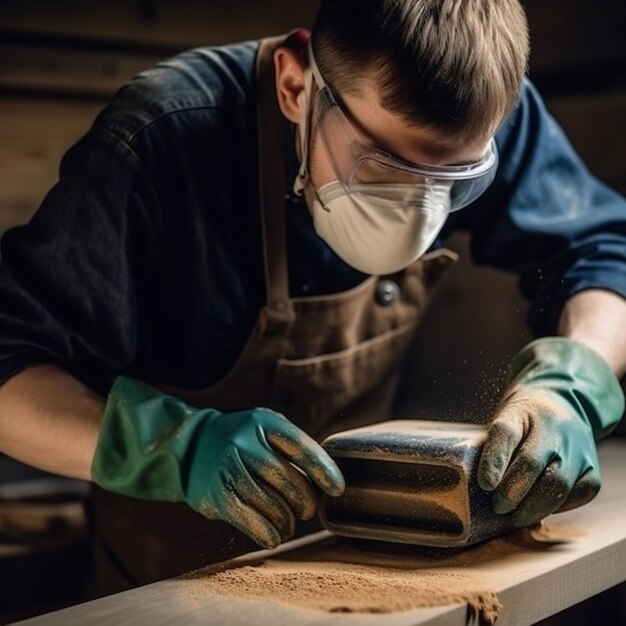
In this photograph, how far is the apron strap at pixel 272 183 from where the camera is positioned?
6.31ft

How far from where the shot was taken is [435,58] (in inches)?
59.5

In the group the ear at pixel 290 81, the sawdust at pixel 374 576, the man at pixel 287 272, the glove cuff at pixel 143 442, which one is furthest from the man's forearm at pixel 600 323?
the glove cuff at pixel 143 442

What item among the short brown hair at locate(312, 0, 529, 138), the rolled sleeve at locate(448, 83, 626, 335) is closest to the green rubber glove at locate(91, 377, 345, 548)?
the short brown hair at locate(312, 0, 529, 138)

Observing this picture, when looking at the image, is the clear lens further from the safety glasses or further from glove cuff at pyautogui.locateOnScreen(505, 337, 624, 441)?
glove cuff at pyautogui.locateOnScreen(505, 337, 624, 441)

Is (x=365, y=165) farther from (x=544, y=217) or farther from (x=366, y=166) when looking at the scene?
(x=544, y=217)

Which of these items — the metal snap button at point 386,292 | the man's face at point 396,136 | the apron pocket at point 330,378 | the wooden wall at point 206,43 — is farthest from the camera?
the wooden wall at point 206,43

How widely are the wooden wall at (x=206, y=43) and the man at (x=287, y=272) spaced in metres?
0.42

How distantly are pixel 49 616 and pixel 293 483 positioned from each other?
1.18 ft

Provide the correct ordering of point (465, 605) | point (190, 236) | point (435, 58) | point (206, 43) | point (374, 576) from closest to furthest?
point (465, 605), point (374, 576), point (435, 58), point (190, 236), point (206, 43)

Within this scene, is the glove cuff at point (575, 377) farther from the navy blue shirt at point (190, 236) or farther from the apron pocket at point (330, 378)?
the apron pocket at point (330, 378)

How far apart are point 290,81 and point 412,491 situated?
71cm

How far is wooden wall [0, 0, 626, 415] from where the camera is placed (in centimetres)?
262

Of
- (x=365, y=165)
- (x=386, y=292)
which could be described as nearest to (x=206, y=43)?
(x=386, y=292)

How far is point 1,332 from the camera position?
173 cm
